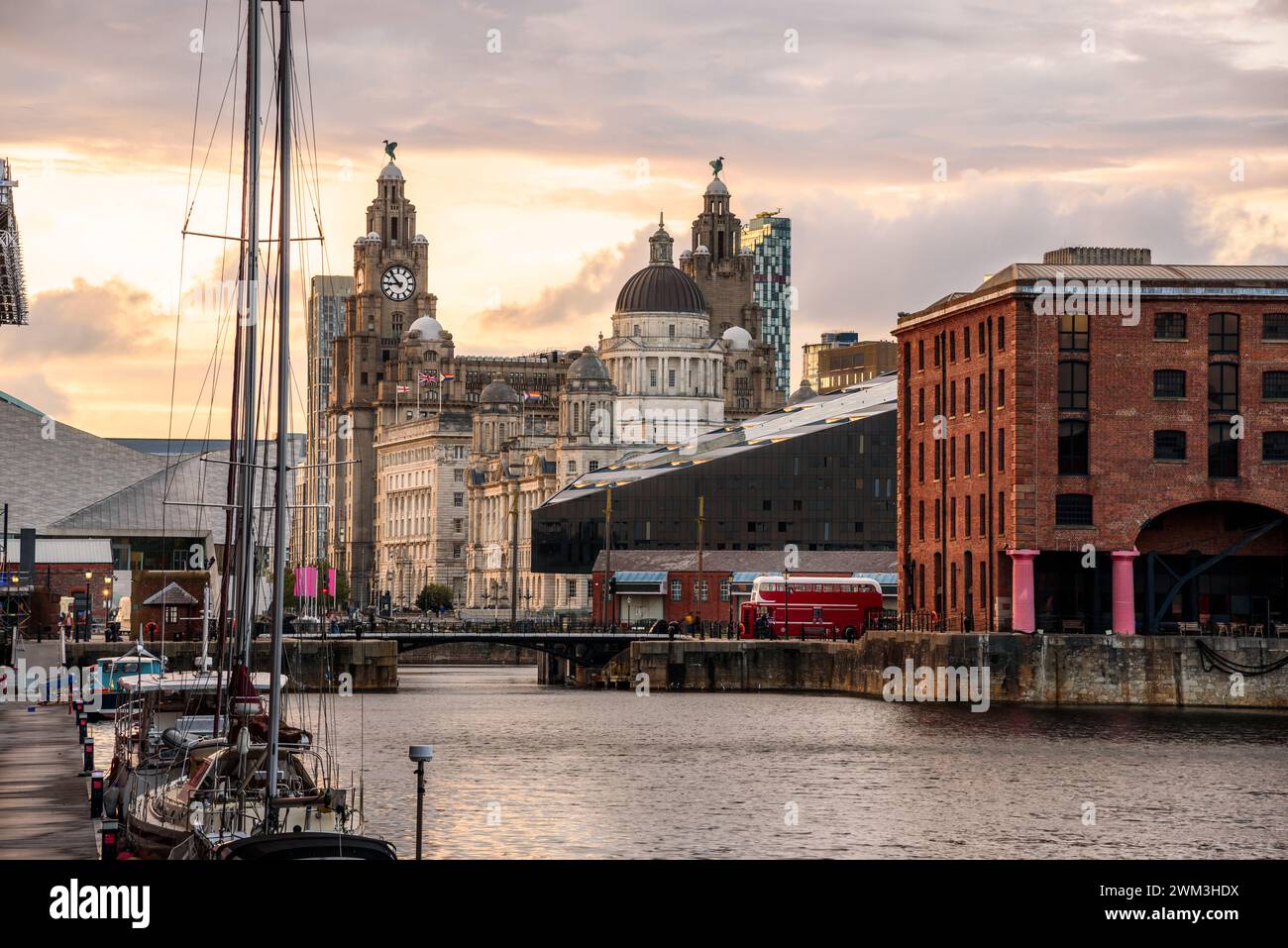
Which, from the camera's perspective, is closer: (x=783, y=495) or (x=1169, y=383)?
(x=1169, y=383)

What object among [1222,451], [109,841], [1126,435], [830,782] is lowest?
[830,782]

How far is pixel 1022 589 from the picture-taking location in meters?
102

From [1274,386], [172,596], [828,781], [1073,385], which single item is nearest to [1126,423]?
[1073,385]

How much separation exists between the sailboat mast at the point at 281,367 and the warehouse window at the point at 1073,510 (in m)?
66.5

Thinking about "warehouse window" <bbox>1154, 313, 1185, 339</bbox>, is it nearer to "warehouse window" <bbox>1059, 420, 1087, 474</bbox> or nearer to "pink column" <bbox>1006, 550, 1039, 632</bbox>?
"warehouse window" <bbox>1059, 420, 1087, 474</bbox>

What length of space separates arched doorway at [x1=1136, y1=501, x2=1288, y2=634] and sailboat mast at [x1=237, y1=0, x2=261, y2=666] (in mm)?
59248

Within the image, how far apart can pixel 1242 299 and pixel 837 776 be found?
41.8 m

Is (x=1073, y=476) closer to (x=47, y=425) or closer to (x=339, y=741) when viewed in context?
(x=339, y=741)

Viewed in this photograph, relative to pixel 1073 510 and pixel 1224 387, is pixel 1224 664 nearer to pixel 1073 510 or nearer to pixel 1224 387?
pixel 1073 510

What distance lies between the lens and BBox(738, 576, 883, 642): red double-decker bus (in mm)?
139500

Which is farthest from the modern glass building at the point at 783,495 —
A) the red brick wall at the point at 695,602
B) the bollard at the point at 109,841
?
the bollard at the point at 109,841

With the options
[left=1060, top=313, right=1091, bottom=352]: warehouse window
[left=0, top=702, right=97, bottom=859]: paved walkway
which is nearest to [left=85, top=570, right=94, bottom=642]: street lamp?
[left=0, top=702, right=97, bottom=859]: paved walkway

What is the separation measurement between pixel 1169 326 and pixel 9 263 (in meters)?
59.1
